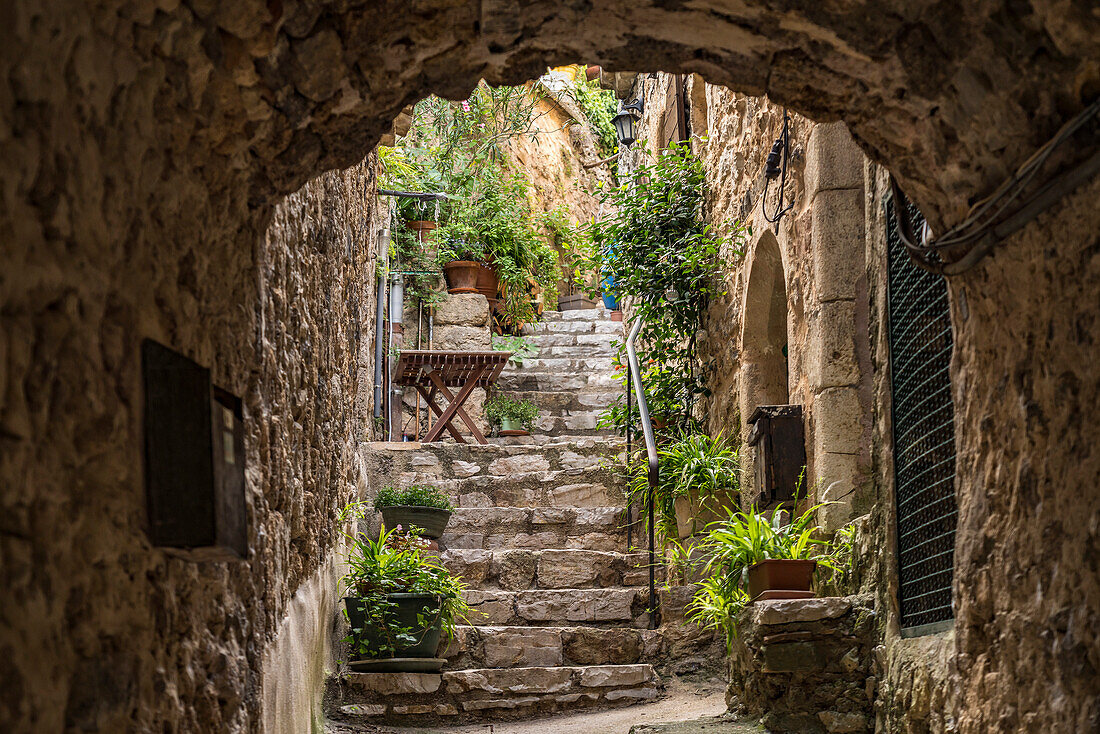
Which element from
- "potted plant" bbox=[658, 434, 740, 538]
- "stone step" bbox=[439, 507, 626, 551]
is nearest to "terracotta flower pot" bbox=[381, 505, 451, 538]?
"stone step" bbox=[439, 507, 626, 551]

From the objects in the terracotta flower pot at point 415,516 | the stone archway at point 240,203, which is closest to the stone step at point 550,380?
the terracotta flower pot at point 415,516

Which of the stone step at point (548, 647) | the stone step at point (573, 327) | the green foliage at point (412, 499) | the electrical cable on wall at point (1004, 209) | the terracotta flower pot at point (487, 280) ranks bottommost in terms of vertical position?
the stone step at point (548, 647)

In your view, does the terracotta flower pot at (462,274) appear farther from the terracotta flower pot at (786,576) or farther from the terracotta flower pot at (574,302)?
the terracotta flower pot at (786,576)

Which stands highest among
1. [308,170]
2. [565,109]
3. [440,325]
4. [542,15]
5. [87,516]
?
[565,109]

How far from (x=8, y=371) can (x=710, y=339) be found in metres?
5.47

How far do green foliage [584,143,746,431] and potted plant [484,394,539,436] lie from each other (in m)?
2.18

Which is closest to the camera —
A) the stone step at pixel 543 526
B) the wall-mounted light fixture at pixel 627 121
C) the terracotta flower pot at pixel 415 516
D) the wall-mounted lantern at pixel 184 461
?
the wall-mounted lantern at pixel 184 461

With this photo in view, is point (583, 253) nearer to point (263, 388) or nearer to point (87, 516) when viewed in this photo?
point (263, 388)

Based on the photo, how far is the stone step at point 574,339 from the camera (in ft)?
35.1

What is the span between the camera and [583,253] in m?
13.0

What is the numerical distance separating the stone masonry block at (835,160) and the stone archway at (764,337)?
1.06 metres

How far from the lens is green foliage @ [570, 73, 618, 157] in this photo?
14.1 m

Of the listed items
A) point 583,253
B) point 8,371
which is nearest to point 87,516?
point 8,371

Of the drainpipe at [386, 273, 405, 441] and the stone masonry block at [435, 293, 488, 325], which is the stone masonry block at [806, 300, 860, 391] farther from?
the stone masonry block at [435, 293, 488, 325]
